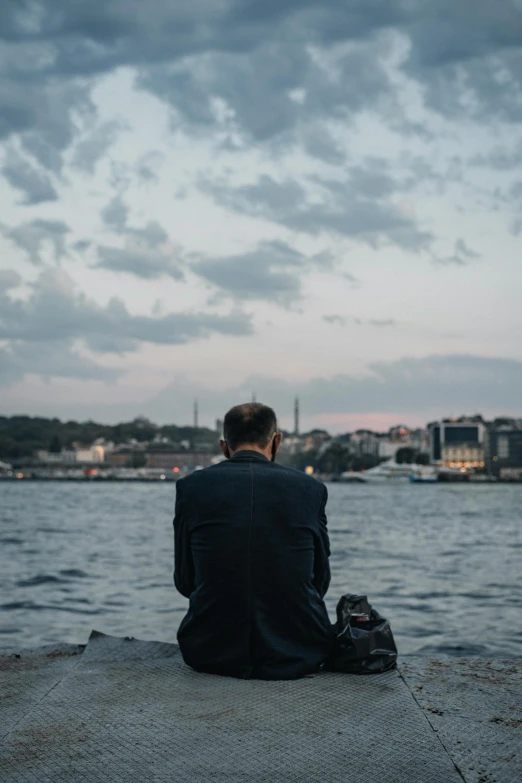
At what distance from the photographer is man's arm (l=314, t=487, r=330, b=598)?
3.99 m

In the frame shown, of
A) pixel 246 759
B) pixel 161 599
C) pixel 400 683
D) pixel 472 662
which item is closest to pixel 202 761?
pixel 246 759

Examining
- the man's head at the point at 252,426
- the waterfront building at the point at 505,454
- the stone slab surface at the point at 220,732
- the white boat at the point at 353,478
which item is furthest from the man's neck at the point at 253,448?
the waterfront building at the point at 505,454

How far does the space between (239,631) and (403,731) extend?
2.91 ft

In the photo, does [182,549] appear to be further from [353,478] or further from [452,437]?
[452,437]

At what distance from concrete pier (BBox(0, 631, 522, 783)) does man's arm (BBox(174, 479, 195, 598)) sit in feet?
1.31

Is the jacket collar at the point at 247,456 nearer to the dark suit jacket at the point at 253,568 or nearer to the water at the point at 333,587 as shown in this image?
the dark suit jacket at the point at 253,568

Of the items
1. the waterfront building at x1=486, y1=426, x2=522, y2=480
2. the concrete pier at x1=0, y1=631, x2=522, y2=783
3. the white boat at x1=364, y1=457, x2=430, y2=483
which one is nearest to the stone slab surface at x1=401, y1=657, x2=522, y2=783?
the concrete pier at x1=0, y1=631, x2=522, y2=783

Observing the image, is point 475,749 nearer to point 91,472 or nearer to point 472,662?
point 472,662

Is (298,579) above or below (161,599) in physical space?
above

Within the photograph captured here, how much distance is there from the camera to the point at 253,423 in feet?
13.1

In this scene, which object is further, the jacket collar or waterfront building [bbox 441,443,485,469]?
waterfront building [bbox 441,443,485,469]

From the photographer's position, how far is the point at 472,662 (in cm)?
481

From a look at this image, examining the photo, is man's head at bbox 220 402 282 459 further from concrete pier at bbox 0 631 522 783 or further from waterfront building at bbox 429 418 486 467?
waterfront building at bbox 429 418 486 467

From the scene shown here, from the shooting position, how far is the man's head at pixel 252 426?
158 inches
